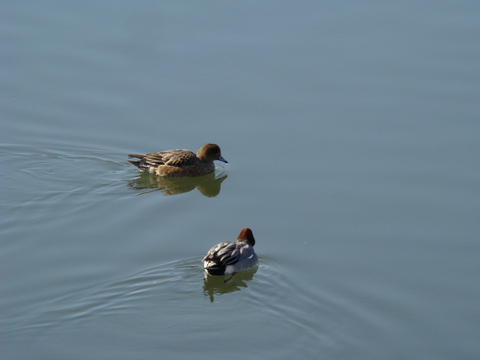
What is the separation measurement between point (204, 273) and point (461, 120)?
19.2ft

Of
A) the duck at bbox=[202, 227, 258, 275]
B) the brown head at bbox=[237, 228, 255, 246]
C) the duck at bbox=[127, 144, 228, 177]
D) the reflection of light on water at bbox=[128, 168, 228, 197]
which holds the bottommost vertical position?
the duck at bbox=[202, 227, 258, 275]

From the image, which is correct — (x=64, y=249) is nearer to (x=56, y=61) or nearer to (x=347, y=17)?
(x=56, y=61)

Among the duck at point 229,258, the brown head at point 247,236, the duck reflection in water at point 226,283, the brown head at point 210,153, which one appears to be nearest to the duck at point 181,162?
the brown head at point 210,153

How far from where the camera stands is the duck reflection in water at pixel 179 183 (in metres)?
12.5

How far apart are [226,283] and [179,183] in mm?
3639

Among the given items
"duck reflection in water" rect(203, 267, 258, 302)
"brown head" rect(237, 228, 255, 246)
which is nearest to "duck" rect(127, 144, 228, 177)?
"brown head" rect(237, 228, 255, 246)

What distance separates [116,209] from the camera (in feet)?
37.5

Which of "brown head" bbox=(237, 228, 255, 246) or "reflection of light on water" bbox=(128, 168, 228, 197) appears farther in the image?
"reflection of light on water" bbox=(128, 168, 228, 197)

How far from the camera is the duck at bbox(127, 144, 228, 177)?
1274 centimetres

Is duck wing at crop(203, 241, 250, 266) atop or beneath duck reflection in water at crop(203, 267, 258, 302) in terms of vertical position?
atop

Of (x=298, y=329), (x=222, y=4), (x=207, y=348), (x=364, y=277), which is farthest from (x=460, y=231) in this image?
(x=222, y=4)

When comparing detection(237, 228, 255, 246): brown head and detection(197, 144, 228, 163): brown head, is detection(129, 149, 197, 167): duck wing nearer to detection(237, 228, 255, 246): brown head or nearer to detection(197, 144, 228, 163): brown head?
detection(197, 144, 228, 163): brown head

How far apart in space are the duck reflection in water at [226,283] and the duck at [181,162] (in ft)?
11.2

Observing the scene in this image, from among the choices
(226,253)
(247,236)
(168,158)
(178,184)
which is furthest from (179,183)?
(226,253)
